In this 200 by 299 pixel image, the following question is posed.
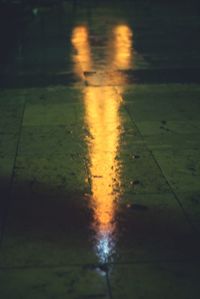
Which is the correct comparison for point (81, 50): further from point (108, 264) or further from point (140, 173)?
point (108, 264)

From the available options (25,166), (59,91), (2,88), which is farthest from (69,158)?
(2,88)

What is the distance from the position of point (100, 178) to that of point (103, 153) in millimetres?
853

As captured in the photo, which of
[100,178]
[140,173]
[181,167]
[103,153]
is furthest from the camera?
[103,153]

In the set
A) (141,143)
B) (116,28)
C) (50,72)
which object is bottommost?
(116,28)

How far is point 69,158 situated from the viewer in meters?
6.66

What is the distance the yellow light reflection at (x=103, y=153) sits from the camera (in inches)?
188

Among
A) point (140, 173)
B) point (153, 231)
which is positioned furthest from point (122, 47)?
point (153, 231)

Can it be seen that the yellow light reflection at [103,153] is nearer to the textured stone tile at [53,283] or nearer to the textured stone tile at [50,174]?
the textured stone tile at [50,174]

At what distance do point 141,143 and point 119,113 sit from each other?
5.50ft

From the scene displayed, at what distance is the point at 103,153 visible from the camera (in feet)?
22.3

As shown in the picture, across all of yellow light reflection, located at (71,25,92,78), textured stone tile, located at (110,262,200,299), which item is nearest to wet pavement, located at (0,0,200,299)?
textured stone tile, located at (110,262,200,299)

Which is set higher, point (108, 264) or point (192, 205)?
point (108, 264)

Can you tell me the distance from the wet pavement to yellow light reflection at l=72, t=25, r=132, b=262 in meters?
0.02

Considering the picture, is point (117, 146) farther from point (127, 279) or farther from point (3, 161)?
point (127, 279)
